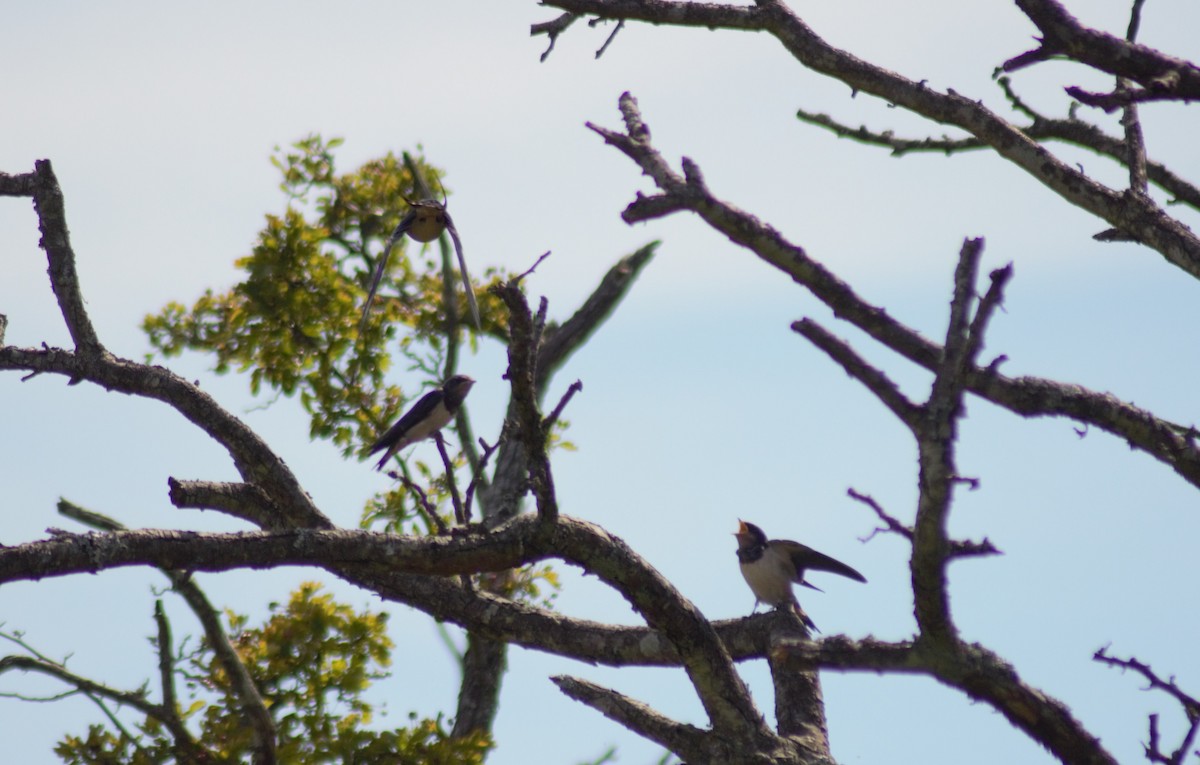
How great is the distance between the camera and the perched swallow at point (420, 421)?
8.62m

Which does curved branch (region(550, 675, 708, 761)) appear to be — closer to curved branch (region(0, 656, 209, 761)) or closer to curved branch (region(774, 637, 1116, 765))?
curved branch (region(774, 637, 1116, 765))

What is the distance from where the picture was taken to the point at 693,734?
204 inches

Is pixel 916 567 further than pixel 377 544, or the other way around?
pixel 377 544

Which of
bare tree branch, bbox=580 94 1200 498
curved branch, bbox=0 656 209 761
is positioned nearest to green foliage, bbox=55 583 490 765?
curved branch, bbox=0 656 209 761

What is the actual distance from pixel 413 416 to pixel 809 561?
3.03 metres

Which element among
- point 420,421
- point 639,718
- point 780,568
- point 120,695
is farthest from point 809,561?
point 120,695

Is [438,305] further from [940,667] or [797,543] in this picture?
[940,667]

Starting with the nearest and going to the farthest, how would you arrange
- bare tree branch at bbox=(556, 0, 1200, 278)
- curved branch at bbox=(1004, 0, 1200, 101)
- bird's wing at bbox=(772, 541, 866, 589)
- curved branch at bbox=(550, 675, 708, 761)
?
curved branch at bbox=(1004, 0, 1200, 101), bare tree branch at bbox=(556, 0, 1200, 278), curved branch at bbox=(550, 675, 708, 761), bird's wing at bbox=(772, 541, 866, 589)

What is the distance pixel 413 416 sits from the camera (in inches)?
340

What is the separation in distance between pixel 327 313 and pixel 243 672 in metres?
3.08

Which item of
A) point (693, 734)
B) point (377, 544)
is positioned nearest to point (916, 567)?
point (693, 734)

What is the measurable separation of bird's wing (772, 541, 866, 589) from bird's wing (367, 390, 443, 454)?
8.97 feet

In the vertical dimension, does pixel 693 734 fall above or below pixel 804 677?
below

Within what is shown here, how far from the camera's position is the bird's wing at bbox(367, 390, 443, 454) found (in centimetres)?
863
